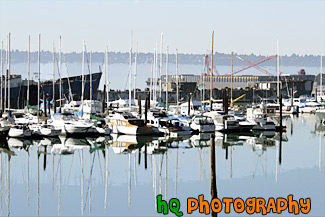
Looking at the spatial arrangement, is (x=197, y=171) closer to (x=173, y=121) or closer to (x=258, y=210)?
(x=258, y=210)

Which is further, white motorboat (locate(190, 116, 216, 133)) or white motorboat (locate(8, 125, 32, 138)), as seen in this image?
white motorboat (locate(190, 116, 216, 133))

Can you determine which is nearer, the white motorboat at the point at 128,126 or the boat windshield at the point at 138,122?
the white motorboat at the point at 128,126

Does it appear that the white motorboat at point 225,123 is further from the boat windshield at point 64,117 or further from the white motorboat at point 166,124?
the boat windshield at point 64,117

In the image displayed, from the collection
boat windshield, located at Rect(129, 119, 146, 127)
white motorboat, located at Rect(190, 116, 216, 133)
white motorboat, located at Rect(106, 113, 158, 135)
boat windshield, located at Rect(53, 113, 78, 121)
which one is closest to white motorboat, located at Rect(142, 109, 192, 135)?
white motorboat, located at Rect(190, 116, 216, 133)

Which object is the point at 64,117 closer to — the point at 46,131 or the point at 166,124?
the point at 46,131

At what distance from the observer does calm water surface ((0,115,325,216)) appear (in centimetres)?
3556

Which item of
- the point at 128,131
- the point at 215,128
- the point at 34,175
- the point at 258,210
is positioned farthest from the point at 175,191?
the point at 215,128

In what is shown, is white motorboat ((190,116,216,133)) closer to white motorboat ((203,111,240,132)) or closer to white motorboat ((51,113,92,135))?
white motorboat ((203,111,240,132))

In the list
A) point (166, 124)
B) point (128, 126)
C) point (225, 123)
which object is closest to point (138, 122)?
point (128, 126)

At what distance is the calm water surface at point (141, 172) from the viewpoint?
35.6 meters

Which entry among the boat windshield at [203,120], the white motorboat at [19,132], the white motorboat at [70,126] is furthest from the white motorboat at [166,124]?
the white motorboat at [19,132]

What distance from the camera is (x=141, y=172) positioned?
44.1 m

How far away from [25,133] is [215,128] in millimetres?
17974

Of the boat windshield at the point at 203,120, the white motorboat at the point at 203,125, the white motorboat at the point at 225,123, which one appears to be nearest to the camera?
the white motorboat at the point at 203,125
